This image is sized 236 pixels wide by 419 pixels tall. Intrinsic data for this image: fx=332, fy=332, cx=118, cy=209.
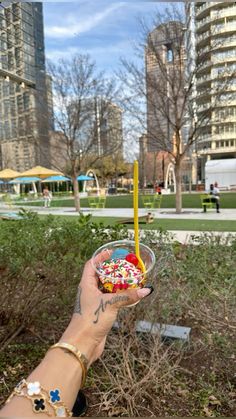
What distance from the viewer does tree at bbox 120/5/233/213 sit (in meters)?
9.52

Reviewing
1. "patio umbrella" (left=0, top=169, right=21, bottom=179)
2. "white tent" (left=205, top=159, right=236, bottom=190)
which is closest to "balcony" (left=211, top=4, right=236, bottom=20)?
"patio umbrella" (left=0, top=169, right=21, bottom=179)

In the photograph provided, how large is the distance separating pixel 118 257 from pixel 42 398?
1.49 feet

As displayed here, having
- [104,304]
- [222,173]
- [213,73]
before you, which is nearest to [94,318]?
[104,304]

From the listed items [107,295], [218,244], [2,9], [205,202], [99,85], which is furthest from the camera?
[205,202]

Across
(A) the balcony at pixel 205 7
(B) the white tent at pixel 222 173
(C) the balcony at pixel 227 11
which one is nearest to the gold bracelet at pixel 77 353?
(A) the balcony at pixel 205 7

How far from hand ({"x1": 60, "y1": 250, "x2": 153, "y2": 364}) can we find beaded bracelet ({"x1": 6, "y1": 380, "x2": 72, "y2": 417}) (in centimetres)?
12

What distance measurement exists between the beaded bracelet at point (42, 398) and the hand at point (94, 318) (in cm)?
12

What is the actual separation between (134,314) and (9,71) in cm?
166

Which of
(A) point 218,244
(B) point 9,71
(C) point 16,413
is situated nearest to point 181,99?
(A) point 218,244

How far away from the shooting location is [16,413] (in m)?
0.70

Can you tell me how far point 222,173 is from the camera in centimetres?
3756

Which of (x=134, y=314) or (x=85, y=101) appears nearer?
(x=134, y=314)

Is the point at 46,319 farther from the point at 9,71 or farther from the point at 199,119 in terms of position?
the point at 199,119

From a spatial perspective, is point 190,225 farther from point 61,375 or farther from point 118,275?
point 61,375
